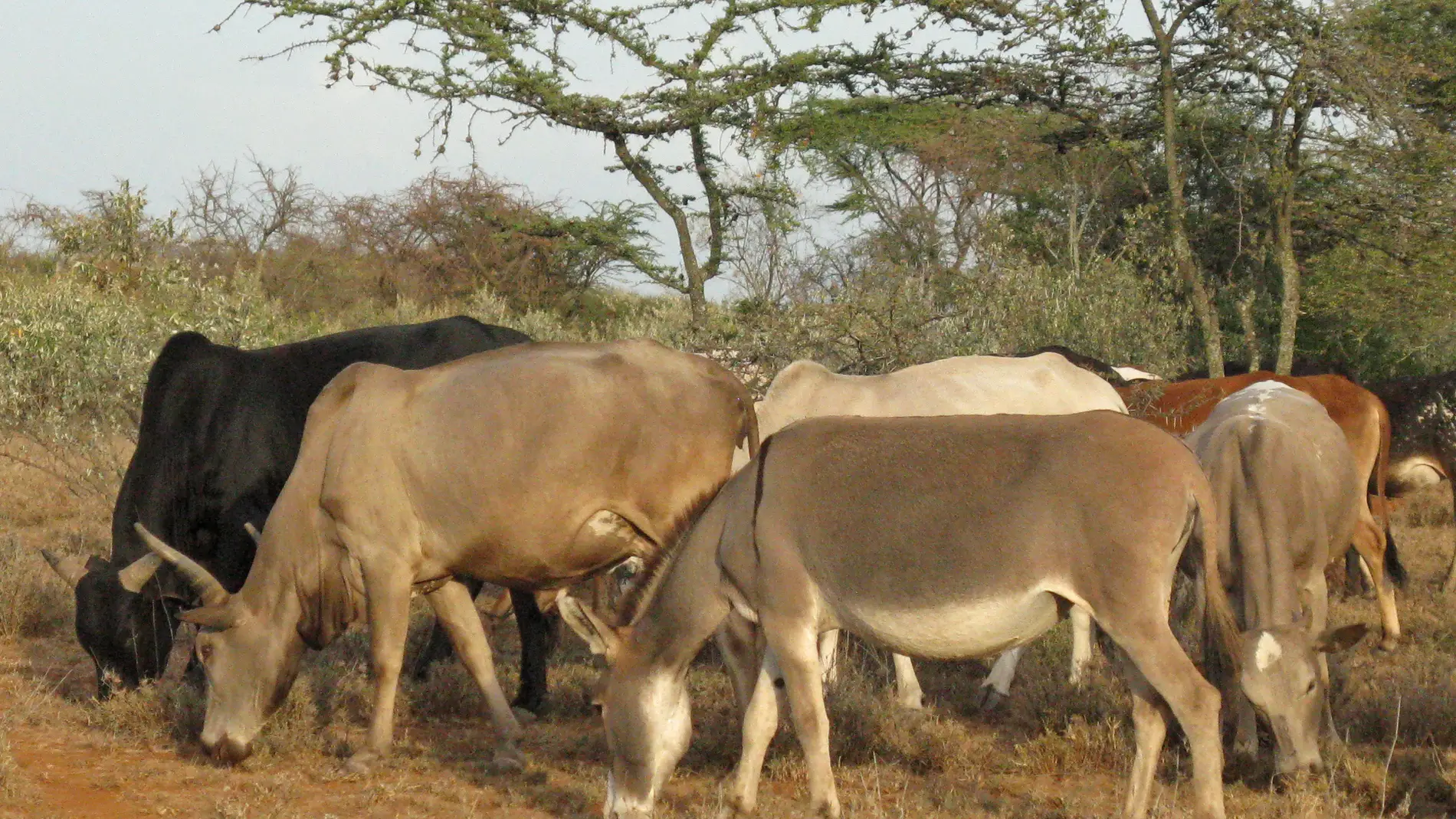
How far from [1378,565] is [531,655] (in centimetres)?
601

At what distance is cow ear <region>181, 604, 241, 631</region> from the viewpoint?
6848 millimetres

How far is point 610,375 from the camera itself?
6832 millimetres

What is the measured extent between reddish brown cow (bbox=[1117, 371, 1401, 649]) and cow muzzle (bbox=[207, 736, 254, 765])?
260 inches

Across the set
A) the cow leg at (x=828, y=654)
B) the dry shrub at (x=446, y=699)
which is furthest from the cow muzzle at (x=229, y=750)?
the cow leg at (x=828, y=654)

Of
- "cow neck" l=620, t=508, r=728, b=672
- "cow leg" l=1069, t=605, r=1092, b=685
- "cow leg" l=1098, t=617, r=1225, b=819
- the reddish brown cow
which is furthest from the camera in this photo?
the reddish brown cow

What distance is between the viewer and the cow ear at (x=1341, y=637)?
20.1 ft

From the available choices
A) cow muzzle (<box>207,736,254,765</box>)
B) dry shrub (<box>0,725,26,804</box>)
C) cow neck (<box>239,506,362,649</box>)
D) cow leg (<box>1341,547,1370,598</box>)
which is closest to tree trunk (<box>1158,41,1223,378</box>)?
cow leg (<box>1341,547,1370,598</box>)

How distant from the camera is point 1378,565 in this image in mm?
9938

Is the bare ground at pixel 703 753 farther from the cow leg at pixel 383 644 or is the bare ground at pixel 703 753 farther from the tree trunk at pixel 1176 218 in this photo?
the tree trunk at pixel 1176 218

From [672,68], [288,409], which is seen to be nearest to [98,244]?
[672,68]

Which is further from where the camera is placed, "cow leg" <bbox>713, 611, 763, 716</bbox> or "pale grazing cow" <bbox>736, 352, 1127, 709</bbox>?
"pale grazing cow" <bbox>736, 352, 1127, 709</bbox>

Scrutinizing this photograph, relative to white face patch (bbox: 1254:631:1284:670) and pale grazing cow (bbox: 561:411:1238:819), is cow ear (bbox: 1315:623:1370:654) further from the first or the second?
pale grazing cow (bbox: 561:411:1238:819)

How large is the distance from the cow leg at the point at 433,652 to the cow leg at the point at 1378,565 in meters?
6.11

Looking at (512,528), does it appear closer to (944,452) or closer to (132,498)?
(944,452)
